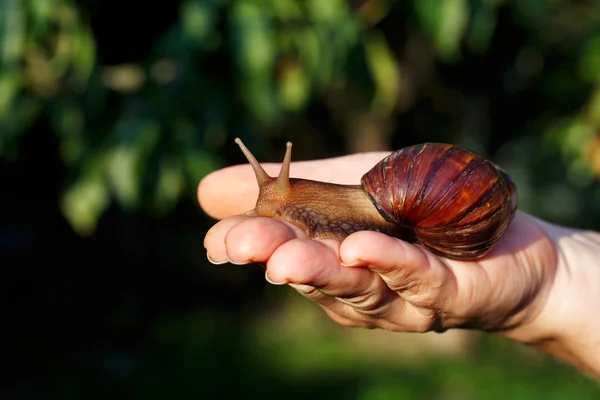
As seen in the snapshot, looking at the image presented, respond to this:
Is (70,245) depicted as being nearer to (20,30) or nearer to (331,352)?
(331,352)

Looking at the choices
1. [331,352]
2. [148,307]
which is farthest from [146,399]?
[148,307]

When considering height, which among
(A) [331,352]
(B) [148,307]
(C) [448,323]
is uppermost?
(C) [448,323]

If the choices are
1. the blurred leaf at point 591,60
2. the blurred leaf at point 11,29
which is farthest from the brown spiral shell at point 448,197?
the blurred leaf at point 591,60

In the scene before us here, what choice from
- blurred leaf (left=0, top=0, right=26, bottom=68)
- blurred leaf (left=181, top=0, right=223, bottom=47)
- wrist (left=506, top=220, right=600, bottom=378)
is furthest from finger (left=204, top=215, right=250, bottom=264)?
blurred leaf (left=0, top=0, right=26, bottom=68)

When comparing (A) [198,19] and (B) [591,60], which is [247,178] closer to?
(A) [198,19]

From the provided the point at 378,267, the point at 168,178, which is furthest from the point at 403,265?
the point at 168,178

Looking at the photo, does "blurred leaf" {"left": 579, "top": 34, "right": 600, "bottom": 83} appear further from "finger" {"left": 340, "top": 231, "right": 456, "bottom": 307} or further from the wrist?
"finger" {"left": 340, "top": 231, "right": 456, "bottom": 307}

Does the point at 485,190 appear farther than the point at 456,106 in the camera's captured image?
No
